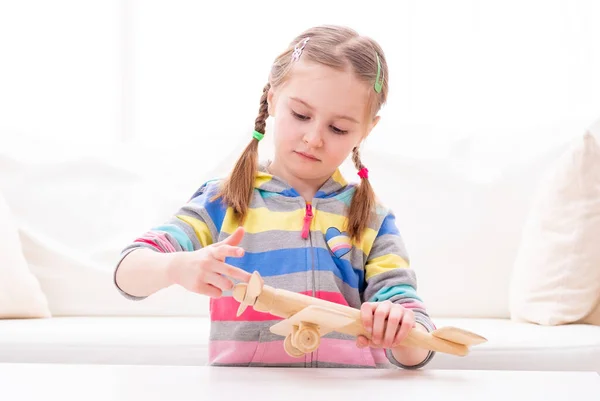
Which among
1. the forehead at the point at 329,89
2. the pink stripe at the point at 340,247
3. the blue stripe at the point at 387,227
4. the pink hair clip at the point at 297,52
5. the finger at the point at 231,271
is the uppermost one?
the pink hair clip at the point at 297,52

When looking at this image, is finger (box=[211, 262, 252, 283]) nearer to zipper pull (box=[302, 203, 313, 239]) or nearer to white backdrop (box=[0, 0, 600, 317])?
zipper pull (box=[302, 203, 313, 239])

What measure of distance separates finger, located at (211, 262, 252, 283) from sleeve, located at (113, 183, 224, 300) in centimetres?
16

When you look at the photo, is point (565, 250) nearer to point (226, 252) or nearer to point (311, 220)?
point (311, 220)

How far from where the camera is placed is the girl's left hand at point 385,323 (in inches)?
33.5

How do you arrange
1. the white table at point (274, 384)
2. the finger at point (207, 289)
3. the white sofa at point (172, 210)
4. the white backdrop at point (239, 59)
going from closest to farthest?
the white table at point (274, 384) → the finger at point (207, 289) → the white sofa at point (172, 210) → the white backdrop at point (239, 59)

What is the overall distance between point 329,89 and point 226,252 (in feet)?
1.09

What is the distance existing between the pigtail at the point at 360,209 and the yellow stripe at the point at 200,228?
20 cm

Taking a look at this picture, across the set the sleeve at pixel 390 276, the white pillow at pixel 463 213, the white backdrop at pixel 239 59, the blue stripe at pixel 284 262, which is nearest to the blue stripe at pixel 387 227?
the sleeve at pixel 390 276

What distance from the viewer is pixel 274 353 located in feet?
3.34

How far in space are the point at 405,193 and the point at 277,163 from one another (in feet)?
2.52

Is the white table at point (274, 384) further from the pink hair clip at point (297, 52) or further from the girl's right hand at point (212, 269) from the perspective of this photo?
the pink hair clip at point (297, 52)

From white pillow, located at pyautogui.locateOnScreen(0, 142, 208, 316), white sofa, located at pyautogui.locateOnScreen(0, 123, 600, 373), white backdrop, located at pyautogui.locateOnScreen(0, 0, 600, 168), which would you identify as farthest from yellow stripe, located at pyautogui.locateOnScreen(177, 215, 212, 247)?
white backdrop, located at pyautogui.locateOnScreen(0, 0, 600, 168)

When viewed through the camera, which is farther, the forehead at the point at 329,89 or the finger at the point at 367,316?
the forehead at the point at 329,89

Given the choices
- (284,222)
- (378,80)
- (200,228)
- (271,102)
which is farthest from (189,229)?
(378,80)
